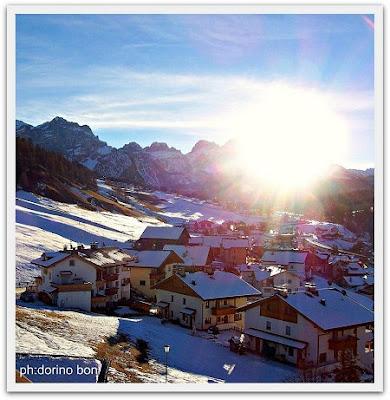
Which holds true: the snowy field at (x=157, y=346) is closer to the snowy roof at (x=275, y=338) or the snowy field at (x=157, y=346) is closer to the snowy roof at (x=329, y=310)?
the snowy roof at (x=275, y=338)

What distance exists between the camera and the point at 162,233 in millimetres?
53969

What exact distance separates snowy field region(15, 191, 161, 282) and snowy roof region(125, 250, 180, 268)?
6650mm

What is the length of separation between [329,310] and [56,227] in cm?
3661

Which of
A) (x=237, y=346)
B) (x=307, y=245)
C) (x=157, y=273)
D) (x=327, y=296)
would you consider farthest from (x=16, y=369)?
(x=307, y=245)

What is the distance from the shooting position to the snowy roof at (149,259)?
3425 cm

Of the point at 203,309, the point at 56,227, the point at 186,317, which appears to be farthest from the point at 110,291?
the point at 56,227

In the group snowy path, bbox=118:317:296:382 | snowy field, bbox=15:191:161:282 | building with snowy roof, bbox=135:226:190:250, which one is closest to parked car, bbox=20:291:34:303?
snowy field, bbox=15:191:161:282

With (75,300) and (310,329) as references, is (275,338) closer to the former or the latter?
(310,329)

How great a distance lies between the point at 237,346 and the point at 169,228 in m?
34.5

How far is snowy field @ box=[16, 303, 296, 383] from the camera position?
15156 millimetres

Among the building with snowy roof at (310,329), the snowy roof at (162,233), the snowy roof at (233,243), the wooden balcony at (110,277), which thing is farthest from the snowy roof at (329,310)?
the snowy roof at (162,233)

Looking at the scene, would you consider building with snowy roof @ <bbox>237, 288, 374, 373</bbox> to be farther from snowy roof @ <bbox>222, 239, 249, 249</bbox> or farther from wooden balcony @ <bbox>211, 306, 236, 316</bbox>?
snowy roof @ <bbox>222, 239, 249, 249</bbox>

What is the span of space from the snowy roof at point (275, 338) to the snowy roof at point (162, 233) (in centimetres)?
3157

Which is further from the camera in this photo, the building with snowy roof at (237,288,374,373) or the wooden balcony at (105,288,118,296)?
the wooden balcony at (105,288,118,296)
